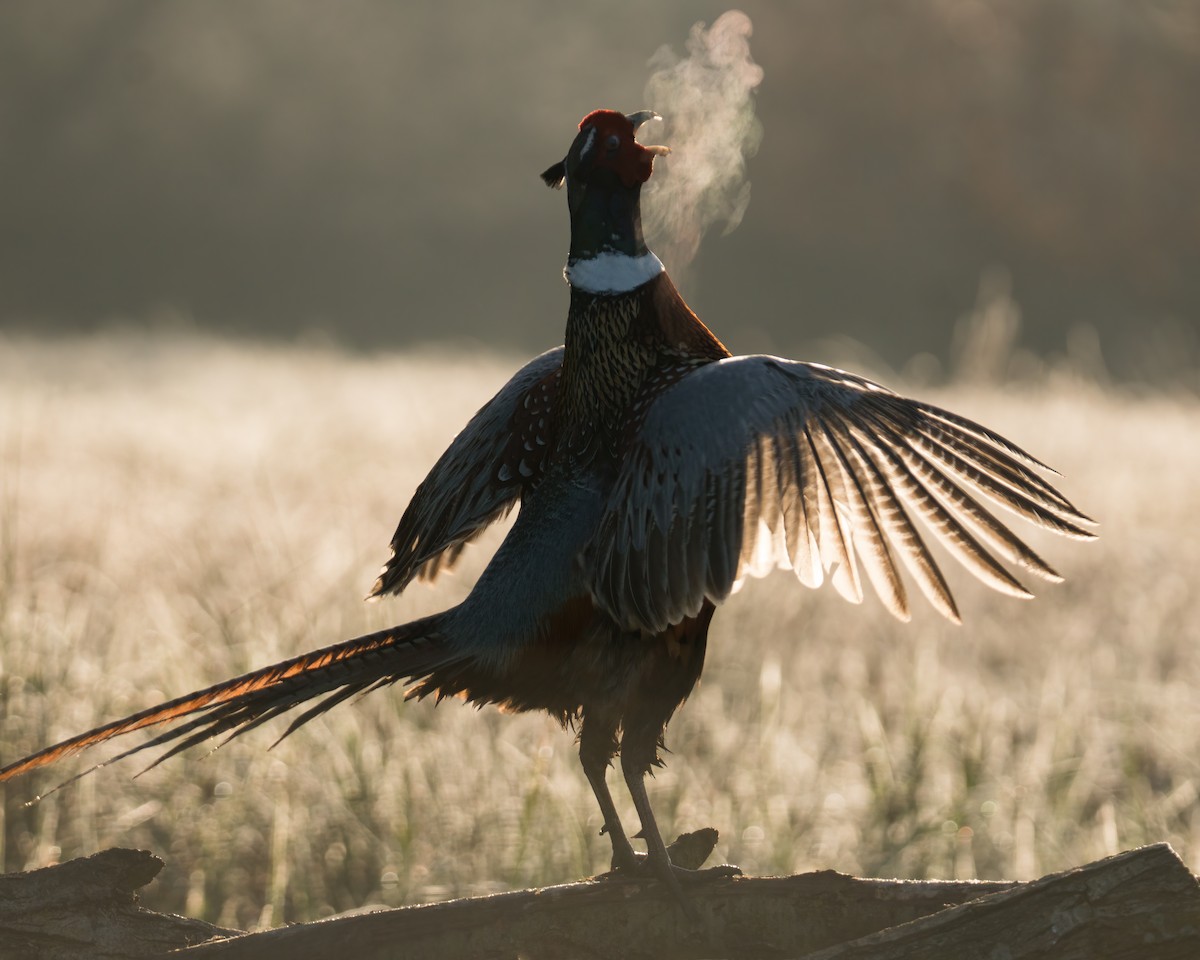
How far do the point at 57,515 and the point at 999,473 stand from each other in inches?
213

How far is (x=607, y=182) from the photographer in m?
3.41

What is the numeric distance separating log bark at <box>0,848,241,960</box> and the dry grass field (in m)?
1.17

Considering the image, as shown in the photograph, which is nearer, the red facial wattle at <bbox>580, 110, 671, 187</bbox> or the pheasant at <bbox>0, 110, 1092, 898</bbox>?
the pheasant at <bbox>0, 110, 1092, 898</bbox>

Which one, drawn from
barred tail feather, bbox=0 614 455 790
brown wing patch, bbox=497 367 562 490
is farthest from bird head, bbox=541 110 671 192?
barred tail feather, bbox=0 614 455 790

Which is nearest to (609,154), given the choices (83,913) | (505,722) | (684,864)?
(684,864)

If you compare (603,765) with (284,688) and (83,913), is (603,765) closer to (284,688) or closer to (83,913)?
(284,688)

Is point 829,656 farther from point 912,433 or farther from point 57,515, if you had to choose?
point 57,515

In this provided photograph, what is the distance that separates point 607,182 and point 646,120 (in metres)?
0.20

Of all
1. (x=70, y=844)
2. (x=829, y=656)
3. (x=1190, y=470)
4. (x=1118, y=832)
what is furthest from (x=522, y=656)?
(x=1190, y=470)

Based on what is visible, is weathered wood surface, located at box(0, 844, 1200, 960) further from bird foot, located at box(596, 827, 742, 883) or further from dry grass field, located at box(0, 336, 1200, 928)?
dry grass field, located at box(0, 336, 1200, 928)

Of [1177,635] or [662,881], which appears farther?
[1177,635]

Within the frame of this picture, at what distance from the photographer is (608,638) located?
3.25 meters

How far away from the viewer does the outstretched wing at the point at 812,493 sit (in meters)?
2.98

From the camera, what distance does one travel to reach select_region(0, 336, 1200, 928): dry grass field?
4672mm
